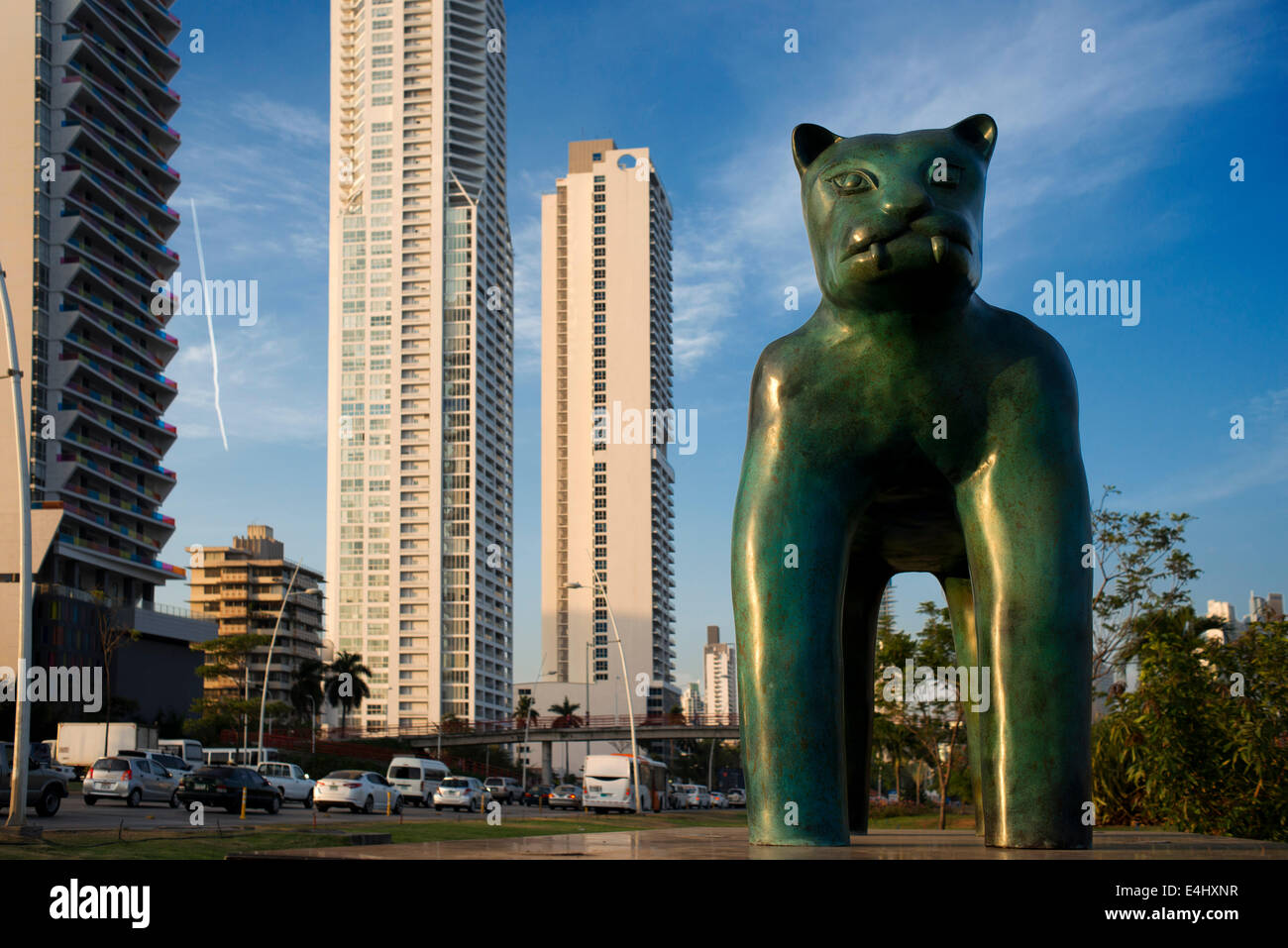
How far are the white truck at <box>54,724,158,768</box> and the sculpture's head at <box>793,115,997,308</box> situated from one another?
48.0m

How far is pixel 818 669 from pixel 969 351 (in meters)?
1.56

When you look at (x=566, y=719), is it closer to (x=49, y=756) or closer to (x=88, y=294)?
(x=88, y=294)

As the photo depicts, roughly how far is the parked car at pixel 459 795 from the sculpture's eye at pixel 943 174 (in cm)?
3849

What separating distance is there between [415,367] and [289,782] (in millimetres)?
95563

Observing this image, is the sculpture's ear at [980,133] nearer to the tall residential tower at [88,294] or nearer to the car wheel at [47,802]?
the car wheel at [47,802]

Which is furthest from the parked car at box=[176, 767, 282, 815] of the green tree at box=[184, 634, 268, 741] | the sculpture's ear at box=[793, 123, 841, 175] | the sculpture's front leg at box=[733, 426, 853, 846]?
the green tree at box=[184, 634, 268, 741]

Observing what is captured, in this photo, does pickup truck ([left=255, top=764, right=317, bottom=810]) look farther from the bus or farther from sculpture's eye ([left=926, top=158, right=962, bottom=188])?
sculpture's eye ([left=926, top=158, right=962, bottom=188])

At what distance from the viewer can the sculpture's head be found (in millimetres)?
4801

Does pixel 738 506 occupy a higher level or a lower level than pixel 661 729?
higher

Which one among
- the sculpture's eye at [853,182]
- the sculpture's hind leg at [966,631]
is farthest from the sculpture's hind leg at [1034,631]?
the sculpture's eye at [853,182]
